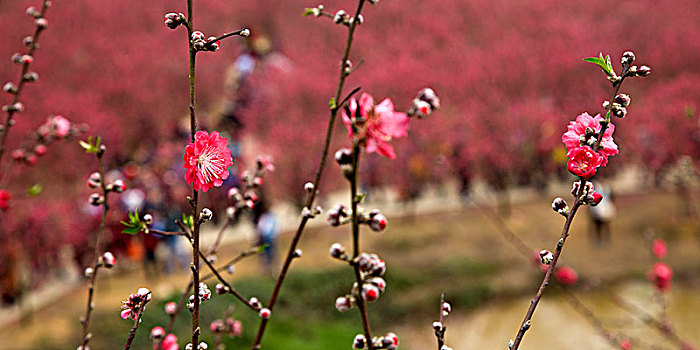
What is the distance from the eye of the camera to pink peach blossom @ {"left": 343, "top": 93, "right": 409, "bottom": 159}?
Answer: 49 centimetres

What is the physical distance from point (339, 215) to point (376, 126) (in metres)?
0.09

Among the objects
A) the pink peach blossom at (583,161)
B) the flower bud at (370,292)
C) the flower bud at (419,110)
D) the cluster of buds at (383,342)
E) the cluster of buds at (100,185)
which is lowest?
the cluster of buds at (383,342)

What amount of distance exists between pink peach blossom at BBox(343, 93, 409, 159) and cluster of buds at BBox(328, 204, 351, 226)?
7cm

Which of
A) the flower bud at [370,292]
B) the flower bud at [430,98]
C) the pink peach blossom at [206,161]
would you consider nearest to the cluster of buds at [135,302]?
the pink peach blossom at [206,161]

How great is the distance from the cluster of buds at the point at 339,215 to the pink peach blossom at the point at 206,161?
0.11m

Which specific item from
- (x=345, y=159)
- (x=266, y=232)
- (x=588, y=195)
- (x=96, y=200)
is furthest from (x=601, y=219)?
(x=345, y=159)

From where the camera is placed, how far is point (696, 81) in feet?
19.6

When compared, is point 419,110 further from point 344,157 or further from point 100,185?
point 100,185

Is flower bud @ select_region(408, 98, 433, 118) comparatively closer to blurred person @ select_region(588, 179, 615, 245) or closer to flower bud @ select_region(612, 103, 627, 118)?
flower bud @ select_region(612, 103, 627, 118)

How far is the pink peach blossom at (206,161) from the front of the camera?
57cm

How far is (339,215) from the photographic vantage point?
1.77 feet

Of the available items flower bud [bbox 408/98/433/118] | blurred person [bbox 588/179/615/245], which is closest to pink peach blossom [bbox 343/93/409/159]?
flower bud [bbox 408/98/433/118]

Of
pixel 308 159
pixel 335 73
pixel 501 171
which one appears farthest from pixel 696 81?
pixel 335 73

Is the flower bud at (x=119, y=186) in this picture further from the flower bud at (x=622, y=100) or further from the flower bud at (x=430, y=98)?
the flower bud at (x=622, y=100)
